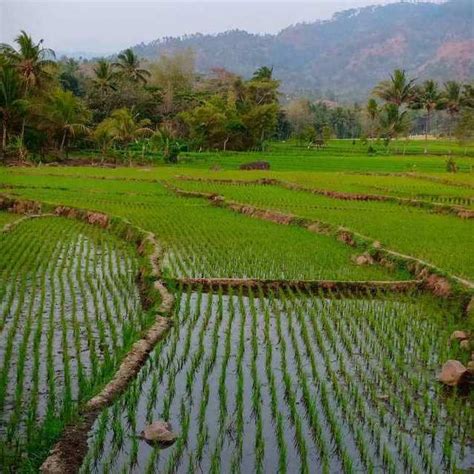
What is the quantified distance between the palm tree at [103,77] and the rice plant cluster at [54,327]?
31.3m

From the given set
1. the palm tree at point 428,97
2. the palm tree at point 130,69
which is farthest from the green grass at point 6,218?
the palm tree at point 428,97

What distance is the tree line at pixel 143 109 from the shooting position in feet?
100

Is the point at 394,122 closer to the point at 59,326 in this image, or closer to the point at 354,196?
the point at 354,196

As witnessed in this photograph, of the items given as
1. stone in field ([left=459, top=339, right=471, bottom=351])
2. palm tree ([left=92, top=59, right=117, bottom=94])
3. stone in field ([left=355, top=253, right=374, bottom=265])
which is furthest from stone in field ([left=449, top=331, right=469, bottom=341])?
palm tree ([left=92, top=59, right=117, bottom=94])

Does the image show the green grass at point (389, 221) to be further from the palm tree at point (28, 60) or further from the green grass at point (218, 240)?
the palm tree at point (28, 60)

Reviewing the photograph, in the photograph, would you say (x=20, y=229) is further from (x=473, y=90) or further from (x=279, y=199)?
(x=473, y=90)

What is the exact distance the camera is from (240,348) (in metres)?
5.71

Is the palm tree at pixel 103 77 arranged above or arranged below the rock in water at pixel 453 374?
above

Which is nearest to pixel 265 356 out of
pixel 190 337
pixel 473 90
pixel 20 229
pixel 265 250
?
pixel 190 337

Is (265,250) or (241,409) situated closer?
(241,409)

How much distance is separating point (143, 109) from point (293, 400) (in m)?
39.6

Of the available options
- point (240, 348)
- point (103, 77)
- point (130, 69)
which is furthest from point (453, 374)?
point (130, 69)

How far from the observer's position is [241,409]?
14.5 feet

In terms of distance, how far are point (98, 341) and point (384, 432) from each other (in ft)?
9.16
